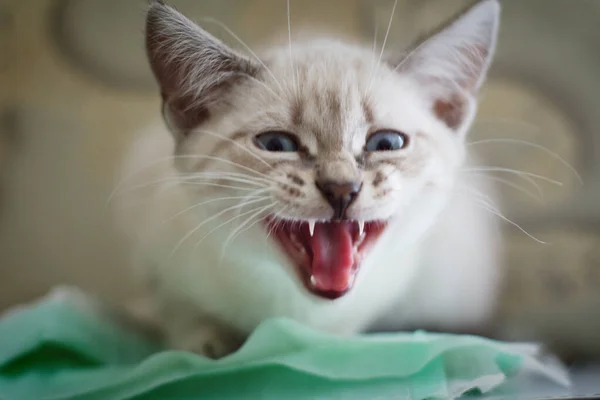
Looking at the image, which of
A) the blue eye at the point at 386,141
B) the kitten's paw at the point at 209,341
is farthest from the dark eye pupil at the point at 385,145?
the kitten's paw at the point at 209,341

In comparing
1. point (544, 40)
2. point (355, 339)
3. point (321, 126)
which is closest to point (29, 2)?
point (321, 126)

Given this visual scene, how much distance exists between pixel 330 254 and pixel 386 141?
0.20m

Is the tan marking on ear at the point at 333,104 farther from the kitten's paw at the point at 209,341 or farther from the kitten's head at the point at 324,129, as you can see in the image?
the kitten's paw at the point at 209,341

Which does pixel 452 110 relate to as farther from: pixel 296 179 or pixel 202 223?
pixel 202 223

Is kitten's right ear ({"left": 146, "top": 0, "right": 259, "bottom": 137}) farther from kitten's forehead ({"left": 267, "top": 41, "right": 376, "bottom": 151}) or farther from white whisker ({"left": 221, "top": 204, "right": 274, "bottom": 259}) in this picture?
white whisker ({"left": 221, "top": 204, "right": 274, "bottom": 259})

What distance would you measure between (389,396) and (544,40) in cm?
68

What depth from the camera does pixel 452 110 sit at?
0.98m

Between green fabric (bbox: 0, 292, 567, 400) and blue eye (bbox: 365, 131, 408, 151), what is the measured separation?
0.29m

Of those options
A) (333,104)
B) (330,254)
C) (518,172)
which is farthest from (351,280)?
(518,172)

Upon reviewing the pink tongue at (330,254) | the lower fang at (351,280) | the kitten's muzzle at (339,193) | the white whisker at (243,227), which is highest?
the white whisker at (243,227)

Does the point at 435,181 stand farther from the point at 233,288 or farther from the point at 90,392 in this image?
the point at 90,392

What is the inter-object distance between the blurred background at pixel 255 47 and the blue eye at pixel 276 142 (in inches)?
7.4

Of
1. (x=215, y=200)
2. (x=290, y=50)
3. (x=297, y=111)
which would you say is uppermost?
(x=290, y=50)

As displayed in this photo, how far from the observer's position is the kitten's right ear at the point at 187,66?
35.6 inches
